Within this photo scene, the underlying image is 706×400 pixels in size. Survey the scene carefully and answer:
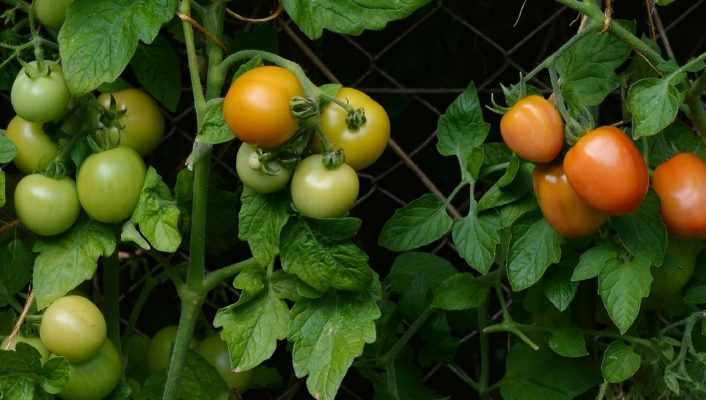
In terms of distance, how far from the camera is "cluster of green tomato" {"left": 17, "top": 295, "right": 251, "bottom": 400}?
3.86 ft

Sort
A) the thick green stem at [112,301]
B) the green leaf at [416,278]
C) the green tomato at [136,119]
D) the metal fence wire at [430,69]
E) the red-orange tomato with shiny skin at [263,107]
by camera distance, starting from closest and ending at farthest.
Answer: the red-orange tomato with shiny skin at [263,107] < the green tomato at [136,119] < the thick green stem at [112,301] < the green leaf at [416,278] < the metal fence wire at [430,69]

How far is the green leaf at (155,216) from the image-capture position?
117 cm

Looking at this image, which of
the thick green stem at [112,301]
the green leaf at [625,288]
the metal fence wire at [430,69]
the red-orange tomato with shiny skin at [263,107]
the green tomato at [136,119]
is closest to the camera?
the red-orange tomato with shiny skin at [263,107]

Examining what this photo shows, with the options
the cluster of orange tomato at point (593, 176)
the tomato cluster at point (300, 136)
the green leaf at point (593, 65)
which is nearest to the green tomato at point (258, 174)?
the tomato cluster at point (300, 136)

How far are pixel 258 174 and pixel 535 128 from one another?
0.27 m

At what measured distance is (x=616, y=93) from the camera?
69.3 inches

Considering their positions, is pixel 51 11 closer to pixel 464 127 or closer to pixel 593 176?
pixel 464 127

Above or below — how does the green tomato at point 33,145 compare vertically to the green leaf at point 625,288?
above

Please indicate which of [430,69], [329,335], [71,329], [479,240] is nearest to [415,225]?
[479,240]

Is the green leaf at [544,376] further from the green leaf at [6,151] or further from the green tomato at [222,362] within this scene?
the green leaf at [6,151]

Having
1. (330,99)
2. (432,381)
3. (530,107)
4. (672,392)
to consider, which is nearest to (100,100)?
(330,99)

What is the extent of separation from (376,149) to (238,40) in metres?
0.34

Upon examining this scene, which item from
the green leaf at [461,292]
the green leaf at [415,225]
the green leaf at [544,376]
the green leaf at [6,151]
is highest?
the green leaf at [6,151]

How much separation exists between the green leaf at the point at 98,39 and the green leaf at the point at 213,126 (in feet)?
0.30
